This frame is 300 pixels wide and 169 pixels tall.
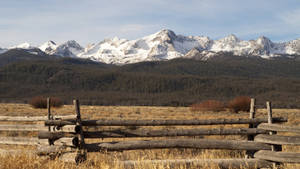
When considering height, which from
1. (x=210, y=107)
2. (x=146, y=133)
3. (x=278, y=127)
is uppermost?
(x=278, y=127)

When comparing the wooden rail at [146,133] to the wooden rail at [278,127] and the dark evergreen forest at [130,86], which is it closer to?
the wooden rail at [278,127]

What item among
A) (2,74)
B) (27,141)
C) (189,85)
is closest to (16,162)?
(27,141)

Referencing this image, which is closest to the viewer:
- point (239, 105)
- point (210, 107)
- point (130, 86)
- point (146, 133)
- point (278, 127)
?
point (278, 127)

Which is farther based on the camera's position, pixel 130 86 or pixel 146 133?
pixel 130 86

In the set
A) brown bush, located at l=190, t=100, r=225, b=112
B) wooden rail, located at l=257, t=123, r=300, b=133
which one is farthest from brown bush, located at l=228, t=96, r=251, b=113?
wooden rail, located at l=257, t=123, r=300, b=133

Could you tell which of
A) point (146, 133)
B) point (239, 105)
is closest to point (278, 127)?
point (146, 133)

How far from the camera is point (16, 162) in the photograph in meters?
6.84

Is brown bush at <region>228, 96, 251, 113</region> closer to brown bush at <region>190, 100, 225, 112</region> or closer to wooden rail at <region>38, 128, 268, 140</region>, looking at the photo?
brown bush at <region>190, 100, 225, 112</region>

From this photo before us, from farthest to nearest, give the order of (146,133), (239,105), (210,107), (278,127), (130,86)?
1. (130,86)
2. (210,107)
3. (239,105)
4. (146,133)
5. (278,127)

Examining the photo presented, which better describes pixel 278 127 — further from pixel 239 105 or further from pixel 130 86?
pixel 130 86

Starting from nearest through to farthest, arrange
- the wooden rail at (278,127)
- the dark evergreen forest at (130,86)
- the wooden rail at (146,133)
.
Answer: the wooden rail at (278,127) < the wooden rail at (146,133) < the dark evergreen forest at (130,86)

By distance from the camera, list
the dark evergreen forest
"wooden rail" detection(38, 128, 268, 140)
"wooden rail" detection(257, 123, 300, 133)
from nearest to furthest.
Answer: "wooden rail" detection(257, 123, 300, 133)
"wooden rail" detection(38, 128, 268, 140)
the dark evergreen forest

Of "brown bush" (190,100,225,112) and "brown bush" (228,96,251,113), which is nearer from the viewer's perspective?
"brown bush" (228,96,251,113)

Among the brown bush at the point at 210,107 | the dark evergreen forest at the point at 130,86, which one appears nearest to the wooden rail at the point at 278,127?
the brown bush at the point at 210,107
